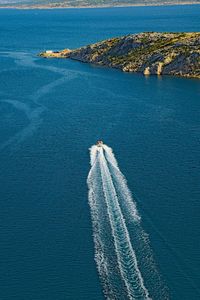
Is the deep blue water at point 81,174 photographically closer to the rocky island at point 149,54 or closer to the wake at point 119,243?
the wake at point 119,243

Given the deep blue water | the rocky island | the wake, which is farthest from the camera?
the rocky island

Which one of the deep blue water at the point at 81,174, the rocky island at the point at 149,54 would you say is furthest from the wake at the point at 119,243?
the rocky island at the point at 149,54

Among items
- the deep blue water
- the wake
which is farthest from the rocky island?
the wake

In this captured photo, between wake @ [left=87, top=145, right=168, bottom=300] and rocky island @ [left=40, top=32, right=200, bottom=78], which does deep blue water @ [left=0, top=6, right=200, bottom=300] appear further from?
rocky island @ [left=40, top=32, right=200, bottom=78]

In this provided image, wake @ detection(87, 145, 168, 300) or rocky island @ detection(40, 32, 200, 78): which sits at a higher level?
rocky island @ detection(40, 32, 200, 78)

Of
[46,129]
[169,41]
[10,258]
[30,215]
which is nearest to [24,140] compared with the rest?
[46,129]

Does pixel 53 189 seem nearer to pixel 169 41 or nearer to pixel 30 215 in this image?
pixel 30 215
